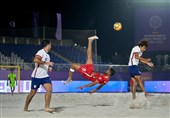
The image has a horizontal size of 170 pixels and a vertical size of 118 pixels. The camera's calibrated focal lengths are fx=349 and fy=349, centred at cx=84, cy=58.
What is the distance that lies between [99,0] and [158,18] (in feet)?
17.0

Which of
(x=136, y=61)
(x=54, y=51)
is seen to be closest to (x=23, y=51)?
(x=54, y=51)

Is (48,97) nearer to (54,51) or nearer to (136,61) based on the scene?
(136,61)

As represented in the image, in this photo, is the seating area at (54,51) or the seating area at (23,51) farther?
the seating area at (54,51)

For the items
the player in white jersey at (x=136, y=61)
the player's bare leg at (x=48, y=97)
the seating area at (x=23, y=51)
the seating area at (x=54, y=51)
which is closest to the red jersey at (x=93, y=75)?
the player in white jersey at (x=136, y=61)

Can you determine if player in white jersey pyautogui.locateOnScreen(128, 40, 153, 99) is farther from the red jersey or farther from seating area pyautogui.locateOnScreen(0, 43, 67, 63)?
seating area pyautogui.locateOnScreen(0, 43, 67, 63)

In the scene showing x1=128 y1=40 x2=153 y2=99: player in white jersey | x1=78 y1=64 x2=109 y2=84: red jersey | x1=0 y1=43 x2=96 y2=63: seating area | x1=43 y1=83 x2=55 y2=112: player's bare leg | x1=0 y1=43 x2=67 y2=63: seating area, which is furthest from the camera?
x1=0 y1=43 x2=96 y2=63: seating area

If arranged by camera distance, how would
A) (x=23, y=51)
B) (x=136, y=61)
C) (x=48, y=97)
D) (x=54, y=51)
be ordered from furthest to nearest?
(x=54, y=51), (x=23, y=51), (x=136, y=61), (x=48, y=97)

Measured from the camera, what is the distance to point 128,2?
25125 mm

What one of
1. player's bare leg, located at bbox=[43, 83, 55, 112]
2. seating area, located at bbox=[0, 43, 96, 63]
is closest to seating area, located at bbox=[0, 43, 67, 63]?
seating area, located at bbox=[0, 43, 96, 63]

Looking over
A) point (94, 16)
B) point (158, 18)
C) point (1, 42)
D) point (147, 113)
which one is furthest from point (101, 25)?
point (147, 113)

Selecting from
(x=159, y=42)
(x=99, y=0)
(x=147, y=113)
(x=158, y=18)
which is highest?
(x=99, y=0)

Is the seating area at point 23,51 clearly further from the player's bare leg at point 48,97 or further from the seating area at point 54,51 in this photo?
the player's bare leg at point 48,97

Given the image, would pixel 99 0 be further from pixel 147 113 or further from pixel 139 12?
pixel 147 113

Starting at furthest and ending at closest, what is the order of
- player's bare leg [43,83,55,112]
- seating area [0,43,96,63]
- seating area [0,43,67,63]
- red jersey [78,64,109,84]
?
seating area [0,43,96,63]
seating area [0,43,67,63]
red jersey [78,64,109,84]
player's bare leg [43,83,55,112]
